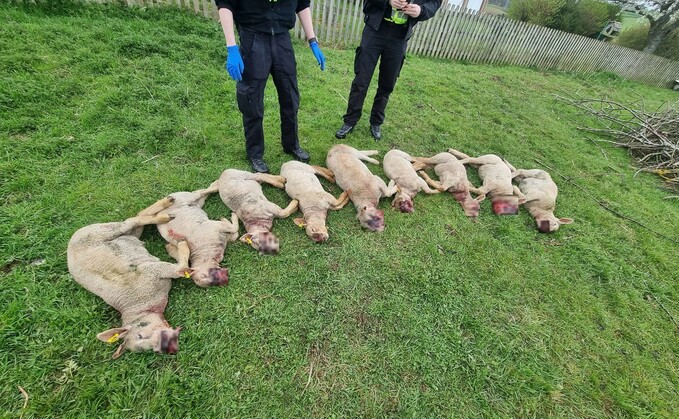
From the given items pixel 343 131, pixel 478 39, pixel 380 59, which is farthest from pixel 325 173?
pixel 478 39

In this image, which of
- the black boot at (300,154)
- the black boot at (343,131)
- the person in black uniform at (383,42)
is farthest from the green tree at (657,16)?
the black boot at (300,154)

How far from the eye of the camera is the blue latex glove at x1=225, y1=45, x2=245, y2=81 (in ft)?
12.5

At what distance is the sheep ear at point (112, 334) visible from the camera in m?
2.75

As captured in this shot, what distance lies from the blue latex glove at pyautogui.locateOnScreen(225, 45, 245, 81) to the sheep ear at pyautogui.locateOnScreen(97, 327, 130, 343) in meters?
2.98

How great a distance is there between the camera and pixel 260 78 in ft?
13.5

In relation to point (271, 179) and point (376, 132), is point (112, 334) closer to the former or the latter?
point (271, 179)

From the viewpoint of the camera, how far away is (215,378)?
2818mm

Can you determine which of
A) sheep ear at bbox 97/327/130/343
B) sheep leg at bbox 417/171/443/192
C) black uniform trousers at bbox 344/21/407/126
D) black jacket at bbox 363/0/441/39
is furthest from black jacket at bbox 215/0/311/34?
sheep ear at bbox 97/327/130/343

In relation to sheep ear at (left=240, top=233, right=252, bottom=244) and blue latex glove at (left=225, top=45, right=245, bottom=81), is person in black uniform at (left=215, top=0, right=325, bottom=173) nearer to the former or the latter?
blue latex glove at (left=225, top=45, right=245, bottom=81)

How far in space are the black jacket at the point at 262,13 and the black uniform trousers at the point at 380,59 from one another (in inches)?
63.1

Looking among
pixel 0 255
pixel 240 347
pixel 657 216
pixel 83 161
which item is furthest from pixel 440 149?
pixel 0 255

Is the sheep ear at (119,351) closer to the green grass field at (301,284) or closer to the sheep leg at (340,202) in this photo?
the green grass field at (301,284)

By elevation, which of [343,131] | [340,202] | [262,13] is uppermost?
[262,13]

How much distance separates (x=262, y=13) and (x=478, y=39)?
1120 centimetres
